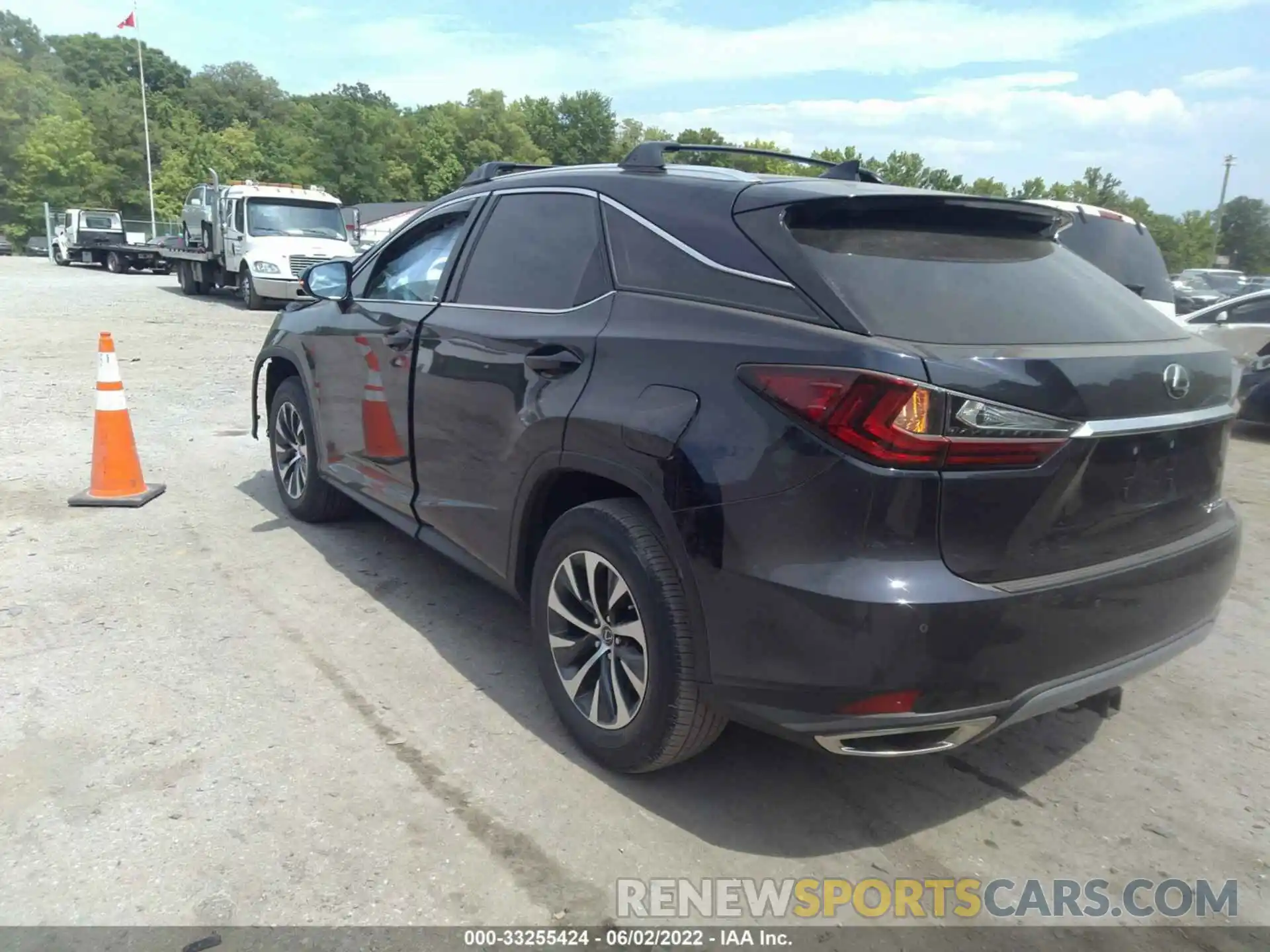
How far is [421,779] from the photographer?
295cm

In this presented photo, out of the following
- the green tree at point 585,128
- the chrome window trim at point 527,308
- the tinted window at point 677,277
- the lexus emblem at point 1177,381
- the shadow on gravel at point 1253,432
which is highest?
the green tree at point 585,128

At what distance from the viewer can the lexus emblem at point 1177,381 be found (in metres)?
2.62

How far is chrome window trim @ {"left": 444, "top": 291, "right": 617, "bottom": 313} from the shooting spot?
10.3 ft

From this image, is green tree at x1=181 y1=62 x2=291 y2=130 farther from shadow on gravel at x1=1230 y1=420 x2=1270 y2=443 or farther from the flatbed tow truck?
shadow on gravel at x1=1230 y1=420 x2=1270 y2=443

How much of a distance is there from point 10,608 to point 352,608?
57.3 inches

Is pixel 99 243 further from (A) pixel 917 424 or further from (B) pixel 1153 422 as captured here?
(B) pixel 1153 422

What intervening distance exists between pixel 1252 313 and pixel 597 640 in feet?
32.7

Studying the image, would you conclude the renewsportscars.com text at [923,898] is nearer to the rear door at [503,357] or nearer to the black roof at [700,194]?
the rear door at [503,357]

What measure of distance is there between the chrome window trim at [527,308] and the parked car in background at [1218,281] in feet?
90.0

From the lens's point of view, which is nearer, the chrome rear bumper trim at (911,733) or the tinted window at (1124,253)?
the chrome rear bumper trim at (911,733)

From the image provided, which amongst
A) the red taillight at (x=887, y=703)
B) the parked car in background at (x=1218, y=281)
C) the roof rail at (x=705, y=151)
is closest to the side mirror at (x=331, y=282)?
the roof rail at (x=705, y=151)

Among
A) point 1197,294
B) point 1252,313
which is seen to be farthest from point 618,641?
point 1197,294

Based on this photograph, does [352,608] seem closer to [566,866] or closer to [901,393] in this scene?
→ [566,866]

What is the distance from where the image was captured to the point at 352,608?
4266 mm
